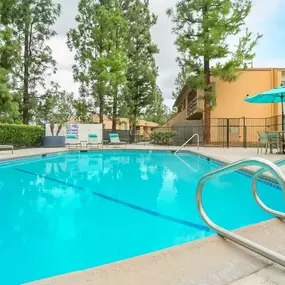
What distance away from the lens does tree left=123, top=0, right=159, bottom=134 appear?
2598cm

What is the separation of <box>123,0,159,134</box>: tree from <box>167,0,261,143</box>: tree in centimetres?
613

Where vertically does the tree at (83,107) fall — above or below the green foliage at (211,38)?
below

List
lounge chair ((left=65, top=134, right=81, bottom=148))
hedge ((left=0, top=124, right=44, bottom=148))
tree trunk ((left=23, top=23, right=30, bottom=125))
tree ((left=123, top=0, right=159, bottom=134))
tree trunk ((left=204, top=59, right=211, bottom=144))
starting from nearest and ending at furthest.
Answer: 1. hedge ((left=0, top=124, right=44, bottom=148))
2. tree trunk ((left=204, top=59, right=211, bottom=144))
3. lounge chair ((left=65, top=134, right=81, bottom=148))
4. tree trunk ((left=23, top=23, right=30, bottom=125))
5. tree ((left=123, top=0, right=159, bottom=134))

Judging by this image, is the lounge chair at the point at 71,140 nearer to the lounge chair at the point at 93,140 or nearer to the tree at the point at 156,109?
the lounge chair at the point at 93,140

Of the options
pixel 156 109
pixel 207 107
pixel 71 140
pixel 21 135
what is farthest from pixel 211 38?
pixel 156 109

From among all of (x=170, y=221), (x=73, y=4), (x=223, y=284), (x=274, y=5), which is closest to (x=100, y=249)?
(x=170, y=221)

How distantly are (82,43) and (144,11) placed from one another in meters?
7.48

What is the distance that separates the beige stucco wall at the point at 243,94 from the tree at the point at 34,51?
14.3 metres

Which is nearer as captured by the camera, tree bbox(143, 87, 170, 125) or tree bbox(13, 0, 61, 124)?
tree bbox(13, 0, 61, 124)

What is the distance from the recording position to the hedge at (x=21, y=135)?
658 inches

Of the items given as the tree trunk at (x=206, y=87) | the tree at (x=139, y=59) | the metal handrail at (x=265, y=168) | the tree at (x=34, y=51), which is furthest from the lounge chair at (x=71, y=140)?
the metal handrail at (x=265, y=168)

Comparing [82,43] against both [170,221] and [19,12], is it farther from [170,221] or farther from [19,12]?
[170,221]

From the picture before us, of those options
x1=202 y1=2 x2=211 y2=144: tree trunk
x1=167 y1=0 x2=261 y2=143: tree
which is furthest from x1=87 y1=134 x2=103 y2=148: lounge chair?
x1=202 y1=2 x2=211 y2=144: tree trunk

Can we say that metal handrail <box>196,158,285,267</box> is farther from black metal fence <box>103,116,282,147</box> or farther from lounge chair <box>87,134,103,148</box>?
black metal fence <box>103,116,282,147</box>
